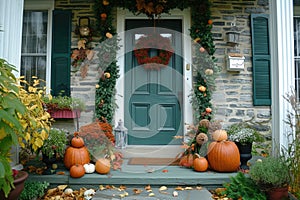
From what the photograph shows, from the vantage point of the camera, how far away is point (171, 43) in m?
3.93

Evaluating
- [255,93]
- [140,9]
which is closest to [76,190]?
[140,9]

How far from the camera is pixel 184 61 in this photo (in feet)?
12.6

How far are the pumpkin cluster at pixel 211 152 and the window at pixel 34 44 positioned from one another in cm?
246

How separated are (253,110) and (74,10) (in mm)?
3153

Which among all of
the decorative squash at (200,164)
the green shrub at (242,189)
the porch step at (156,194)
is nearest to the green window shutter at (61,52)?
the porch step at (156,194)

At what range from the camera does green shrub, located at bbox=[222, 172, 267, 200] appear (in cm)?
229

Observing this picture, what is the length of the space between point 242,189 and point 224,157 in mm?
425

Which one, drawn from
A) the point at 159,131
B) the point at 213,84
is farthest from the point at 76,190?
the point at 213,84

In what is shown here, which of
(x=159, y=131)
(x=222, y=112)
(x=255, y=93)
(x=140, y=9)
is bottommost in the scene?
(x=159, y=131)

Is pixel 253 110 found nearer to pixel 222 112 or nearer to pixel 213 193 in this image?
pixel 222 112

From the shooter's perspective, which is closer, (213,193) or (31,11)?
(213,193)

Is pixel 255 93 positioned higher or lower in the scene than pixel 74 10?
lower

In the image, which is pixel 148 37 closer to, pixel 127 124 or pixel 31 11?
pixel 127 124

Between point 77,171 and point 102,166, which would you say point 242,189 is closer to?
point 102,166
